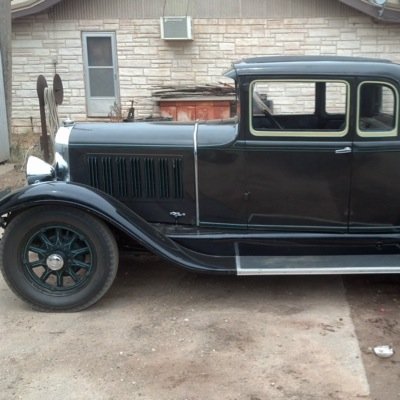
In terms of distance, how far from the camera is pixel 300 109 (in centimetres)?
449

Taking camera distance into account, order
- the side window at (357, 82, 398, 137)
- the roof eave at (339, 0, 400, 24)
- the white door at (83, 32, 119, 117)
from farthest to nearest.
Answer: the white door at (83, 32, 119, 117)
the roof eave at (339, 0, 400, 24)
the side window at (357, 82, 398, 137)

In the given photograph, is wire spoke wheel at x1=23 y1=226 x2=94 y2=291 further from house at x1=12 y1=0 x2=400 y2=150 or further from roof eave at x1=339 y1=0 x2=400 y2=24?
roof eave at x1=339 y1=0 x2=400 y2=24

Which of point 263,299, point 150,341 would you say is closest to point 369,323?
point 263,299

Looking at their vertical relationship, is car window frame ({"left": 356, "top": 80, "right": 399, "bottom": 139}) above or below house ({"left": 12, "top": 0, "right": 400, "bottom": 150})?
below

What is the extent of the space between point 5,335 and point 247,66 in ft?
8.36

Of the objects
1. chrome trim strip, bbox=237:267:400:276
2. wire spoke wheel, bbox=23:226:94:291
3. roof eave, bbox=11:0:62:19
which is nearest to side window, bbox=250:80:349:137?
chrome trim strip, bbox=237:267:400:276

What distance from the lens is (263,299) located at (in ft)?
14.2

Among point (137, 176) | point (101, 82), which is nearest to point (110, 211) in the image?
point (137, 176)

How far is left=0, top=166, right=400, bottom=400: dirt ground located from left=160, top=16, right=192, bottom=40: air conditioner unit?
278 inches

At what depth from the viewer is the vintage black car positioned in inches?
160

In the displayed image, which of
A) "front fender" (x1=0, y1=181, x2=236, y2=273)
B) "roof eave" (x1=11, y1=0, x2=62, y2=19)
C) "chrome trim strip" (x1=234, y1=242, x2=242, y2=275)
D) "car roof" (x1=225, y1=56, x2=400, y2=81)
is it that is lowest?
"chrome trim strip" (x1=234, y1=242, x2=242, y2=275)

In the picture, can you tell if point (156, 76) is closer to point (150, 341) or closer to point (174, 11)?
point (174, 11)

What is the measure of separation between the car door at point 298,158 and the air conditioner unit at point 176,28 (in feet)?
22.5

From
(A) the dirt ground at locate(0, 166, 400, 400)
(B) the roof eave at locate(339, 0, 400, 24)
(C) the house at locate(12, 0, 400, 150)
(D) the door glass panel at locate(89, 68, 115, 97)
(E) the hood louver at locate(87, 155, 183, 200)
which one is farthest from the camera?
(D) the door glass panel at locate(89, 68, 115, 97)
